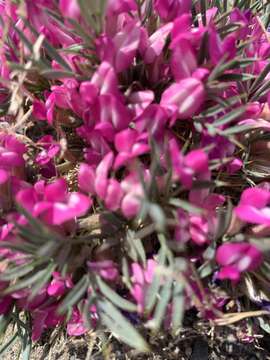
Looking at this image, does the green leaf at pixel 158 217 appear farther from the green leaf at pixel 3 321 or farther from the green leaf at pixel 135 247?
the green leaf at pixel 3 321

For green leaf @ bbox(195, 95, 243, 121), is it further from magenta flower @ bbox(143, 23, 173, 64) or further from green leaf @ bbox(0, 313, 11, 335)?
green leaf @ bbox(0, 313, 11, 335)

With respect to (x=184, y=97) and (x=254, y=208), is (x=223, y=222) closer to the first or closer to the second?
(x=254, y=208)

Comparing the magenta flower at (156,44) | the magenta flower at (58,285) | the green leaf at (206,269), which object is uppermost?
the magenta flower at (156,44)

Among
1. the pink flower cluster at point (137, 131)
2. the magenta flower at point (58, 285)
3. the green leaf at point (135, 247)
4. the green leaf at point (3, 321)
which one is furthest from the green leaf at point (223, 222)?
the green leaf at point (3, 321)

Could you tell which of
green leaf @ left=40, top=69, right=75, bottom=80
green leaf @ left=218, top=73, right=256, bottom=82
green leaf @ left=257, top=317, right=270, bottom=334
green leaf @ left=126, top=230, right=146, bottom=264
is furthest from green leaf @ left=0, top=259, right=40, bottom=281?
green leaf @ left=257, top=317, right=270, bottom=334

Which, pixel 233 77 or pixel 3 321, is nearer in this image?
pixel 233 77

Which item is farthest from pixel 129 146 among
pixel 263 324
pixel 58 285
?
pixel 263 324
